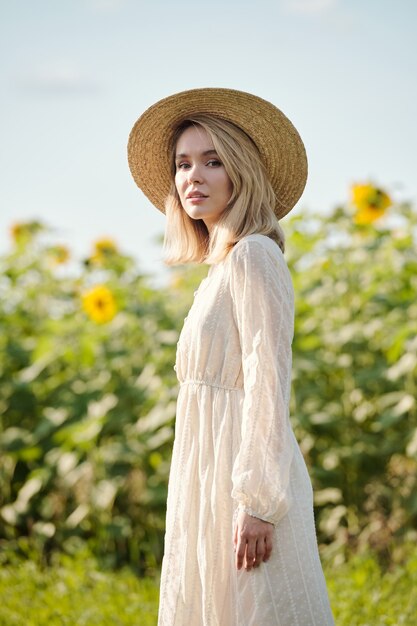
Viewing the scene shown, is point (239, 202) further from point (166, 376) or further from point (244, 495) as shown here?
point (166, 376)

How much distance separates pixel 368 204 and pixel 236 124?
2652 mm

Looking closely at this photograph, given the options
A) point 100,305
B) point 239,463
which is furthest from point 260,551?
point 100,305

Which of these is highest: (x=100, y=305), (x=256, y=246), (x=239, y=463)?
(x=100, y=305)

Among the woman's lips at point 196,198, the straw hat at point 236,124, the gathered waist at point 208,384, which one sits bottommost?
the gathered waist at point 208,384

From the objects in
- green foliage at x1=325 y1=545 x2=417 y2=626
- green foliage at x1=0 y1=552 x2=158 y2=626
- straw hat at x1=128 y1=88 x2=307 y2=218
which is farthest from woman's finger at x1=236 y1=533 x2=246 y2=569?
green foliage at x1=0 y1=552 x2=158 y2=626

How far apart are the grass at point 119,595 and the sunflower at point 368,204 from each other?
164 centimetres

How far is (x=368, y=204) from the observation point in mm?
5020

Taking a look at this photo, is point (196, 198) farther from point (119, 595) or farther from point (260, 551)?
point (119, 595)

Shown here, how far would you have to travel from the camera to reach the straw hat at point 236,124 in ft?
8.05

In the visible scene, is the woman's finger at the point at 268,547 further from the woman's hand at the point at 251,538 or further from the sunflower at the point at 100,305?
the sunflower at the point at 100,305

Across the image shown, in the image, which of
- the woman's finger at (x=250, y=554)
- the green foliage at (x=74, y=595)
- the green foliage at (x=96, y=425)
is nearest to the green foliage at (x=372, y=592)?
the green foliage at (x=74, y=595)

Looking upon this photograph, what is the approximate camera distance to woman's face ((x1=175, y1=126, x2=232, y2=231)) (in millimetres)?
2359

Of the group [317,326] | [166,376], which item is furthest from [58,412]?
[317,326]

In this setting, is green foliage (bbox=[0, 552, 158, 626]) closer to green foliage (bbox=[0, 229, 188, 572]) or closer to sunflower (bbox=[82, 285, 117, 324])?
green foliage (bbox=[0, 229, 188, 572])
